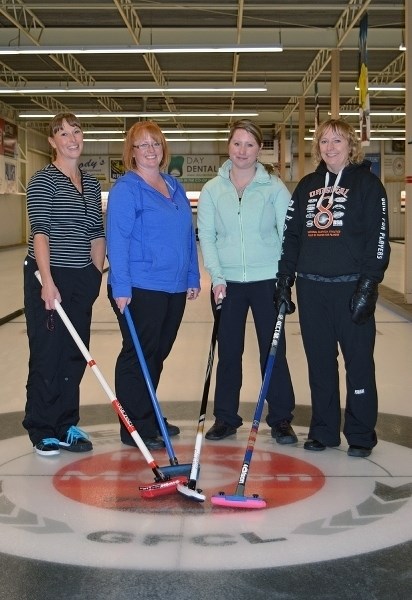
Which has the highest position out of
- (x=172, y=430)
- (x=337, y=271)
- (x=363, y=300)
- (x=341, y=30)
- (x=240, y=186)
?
(x=341, y=30)

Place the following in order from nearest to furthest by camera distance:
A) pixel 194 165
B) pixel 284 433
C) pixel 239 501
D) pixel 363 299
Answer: pixel 239 501 → pixel 363 299 → pixel 284 433 → pixel 194 165

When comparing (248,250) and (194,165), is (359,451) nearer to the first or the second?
(248,250)

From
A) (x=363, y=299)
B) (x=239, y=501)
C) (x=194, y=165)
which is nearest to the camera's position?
(x=239, y=501)

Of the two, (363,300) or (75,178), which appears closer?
(363,300)

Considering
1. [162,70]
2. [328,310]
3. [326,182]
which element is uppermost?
[162,70]

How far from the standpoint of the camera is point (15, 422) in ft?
13.5

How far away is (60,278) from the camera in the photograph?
3.50m

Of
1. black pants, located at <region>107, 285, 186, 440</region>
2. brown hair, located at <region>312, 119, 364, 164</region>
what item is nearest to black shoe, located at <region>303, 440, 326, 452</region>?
black pants, located at <region>107, 285, 186, 440</region>

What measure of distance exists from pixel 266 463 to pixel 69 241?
49.2 inches

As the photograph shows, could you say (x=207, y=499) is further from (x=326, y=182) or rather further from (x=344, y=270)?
(x=326, y=182)

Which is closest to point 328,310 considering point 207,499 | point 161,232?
point 161,232

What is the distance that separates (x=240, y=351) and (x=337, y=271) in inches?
27.4

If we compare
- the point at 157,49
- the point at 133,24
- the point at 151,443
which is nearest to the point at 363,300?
the point at 151,443

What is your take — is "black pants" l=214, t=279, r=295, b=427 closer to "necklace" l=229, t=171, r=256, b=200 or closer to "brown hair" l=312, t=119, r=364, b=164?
"necklace" l=229, t=171, r=256, b=200
